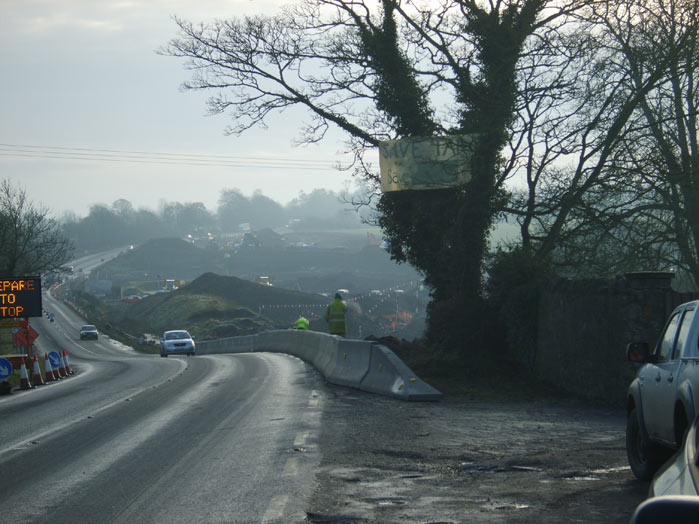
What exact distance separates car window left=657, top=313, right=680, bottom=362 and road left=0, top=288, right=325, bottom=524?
3407 mm

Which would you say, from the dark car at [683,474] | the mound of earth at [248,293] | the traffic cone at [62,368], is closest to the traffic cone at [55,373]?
the traffic cone at [62,368]

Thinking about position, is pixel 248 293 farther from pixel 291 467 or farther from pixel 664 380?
pixel 664 380

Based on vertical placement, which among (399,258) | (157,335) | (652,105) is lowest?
(157,335)

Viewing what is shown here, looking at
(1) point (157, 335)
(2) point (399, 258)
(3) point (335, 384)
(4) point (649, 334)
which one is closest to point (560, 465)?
(4) point (649, 334)

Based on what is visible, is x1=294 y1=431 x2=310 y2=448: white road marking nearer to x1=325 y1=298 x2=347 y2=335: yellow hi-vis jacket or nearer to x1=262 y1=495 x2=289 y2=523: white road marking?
x1=262 y1=495 x2=289 y2=523: white road marking

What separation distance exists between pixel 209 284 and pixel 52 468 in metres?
104

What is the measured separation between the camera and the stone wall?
13.0m

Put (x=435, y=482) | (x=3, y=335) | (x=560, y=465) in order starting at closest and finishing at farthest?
(x=435, y=482), (x=560, y=465), (x=3, y=335)

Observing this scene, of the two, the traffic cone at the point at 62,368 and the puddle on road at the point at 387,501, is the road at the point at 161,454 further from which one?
the traffic cone at the point at 62,368

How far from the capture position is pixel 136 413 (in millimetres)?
14094

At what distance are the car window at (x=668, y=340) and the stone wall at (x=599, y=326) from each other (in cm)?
536

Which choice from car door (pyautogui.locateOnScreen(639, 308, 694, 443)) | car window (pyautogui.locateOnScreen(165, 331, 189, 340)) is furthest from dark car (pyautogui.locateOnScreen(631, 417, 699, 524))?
car window (pyautogui.locateOnScreen(165, 331, 189, 340))

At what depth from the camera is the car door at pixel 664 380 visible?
6.55 metres

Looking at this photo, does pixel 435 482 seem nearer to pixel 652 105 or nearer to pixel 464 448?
pixel 464 448
